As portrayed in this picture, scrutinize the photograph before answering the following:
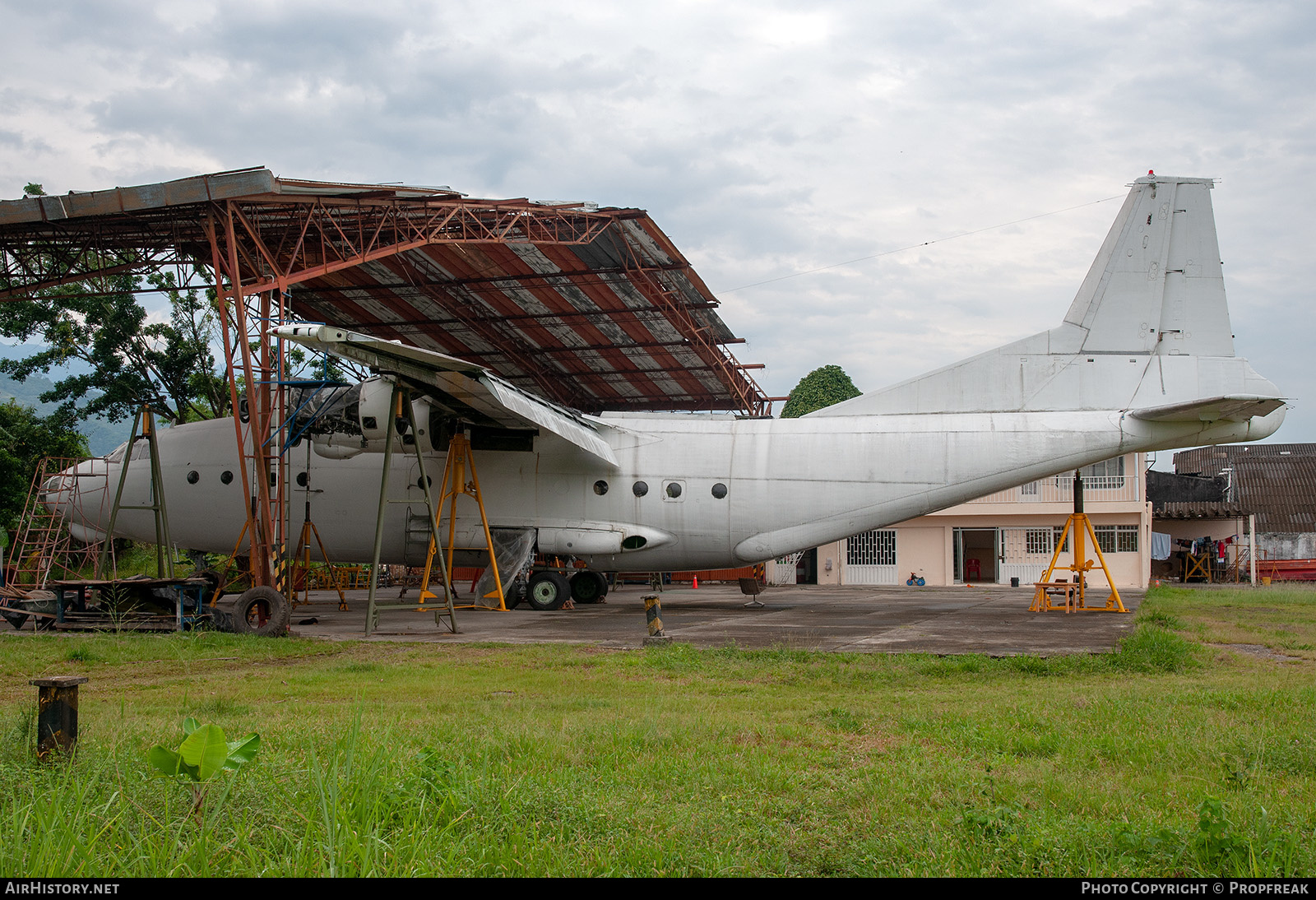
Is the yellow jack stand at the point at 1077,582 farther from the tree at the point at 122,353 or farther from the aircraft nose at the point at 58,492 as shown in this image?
the tree at the point at 122,353

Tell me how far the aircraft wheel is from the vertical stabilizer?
39.2 feet

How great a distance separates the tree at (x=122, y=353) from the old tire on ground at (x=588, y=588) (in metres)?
19.5

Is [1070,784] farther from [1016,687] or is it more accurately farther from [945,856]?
[1016,687]

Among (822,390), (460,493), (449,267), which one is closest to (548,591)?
(460,493)

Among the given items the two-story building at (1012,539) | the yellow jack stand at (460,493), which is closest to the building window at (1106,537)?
the two-story building at (1012,539)

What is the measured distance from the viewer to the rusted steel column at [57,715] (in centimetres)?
484

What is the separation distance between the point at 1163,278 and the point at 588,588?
570 inches

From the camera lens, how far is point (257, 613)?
15.2m

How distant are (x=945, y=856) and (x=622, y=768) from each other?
2218 mm

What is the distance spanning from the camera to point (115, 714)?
24.6 ft

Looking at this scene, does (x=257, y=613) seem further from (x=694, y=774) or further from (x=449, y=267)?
(x=449, y=267)

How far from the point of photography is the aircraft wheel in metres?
19.9
